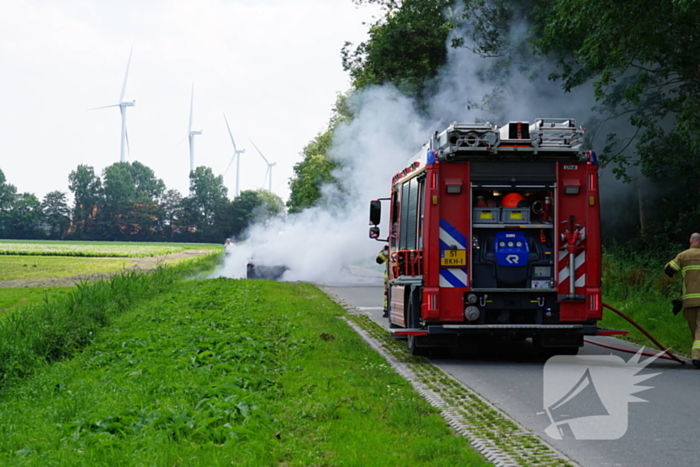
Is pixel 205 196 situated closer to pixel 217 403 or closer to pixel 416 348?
pixel 416 348

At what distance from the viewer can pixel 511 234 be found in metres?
10.5

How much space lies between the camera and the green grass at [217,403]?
568 centimetres

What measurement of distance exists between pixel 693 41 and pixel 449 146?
8.78m

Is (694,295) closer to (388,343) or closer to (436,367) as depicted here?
(436,367)

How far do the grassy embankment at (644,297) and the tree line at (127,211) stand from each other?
108m

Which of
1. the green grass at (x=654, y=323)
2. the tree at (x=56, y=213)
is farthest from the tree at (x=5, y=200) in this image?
the green grass at (x=654, y=323)

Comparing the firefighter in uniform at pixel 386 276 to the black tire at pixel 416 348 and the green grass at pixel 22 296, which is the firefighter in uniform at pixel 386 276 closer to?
the black tire at pixel 416 348

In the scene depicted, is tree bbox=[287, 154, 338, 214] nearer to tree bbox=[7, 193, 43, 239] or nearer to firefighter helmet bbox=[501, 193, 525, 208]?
firefighter helmet bbox=[501, 193, 525, 208]

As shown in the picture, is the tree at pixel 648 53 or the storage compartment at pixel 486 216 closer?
the storage compartment at pixel 486 216

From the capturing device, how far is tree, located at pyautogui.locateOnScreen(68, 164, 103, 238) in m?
125

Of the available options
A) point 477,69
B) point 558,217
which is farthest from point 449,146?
point 477,69

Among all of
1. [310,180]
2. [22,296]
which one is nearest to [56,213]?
[310,180]

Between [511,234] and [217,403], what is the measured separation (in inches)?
199

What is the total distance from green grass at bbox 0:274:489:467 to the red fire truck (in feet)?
4.87
